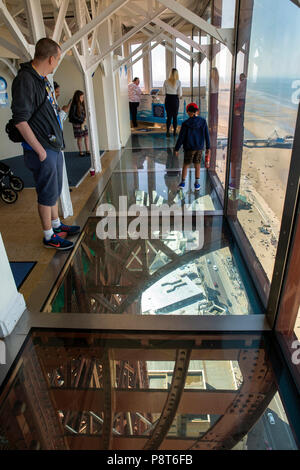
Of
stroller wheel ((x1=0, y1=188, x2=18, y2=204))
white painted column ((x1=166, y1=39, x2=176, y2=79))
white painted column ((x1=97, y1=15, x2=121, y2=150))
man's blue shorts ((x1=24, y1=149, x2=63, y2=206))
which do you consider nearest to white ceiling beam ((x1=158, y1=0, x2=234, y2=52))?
man's blue shorts ((x1=24, y1=149, x2=63, y2=206))

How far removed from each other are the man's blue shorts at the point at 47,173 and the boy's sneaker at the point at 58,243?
0.32 meters

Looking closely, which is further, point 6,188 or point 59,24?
point 6,188

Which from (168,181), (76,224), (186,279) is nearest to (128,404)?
(186,279)

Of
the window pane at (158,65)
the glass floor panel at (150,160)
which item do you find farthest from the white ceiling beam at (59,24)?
the window pane at (158,65)

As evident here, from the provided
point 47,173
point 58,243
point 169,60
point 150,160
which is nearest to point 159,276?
point 58,243

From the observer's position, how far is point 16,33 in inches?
114

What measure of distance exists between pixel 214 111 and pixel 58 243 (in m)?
3.62

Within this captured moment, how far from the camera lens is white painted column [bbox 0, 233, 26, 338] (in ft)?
6.54

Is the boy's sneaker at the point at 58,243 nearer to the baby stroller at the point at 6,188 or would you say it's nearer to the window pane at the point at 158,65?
the baby stroller at the point at 6,188

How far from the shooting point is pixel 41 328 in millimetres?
2096

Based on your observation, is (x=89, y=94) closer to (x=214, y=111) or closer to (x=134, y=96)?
(x=214, y=111)

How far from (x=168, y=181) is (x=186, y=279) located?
2795 mm

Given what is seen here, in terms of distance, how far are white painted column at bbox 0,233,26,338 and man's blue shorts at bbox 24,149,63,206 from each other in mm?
921
